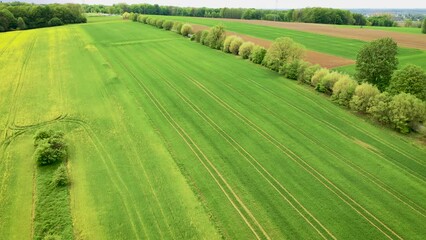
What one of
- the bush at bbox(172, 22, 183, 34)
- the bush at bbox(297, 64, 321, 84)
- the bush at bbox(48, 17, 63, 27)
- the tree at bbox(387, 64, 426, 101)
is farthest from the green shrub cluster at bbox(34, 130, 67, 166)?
the bush at bbox(48, 17, 63, 27)

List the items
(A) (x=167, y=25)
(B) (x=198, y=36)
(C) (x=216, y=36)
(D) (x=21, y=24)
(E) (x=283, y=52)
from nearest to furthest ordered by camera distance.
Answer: (E) (x=283, y=52) < (C) (x=216, y=36) < (B) (x=198, y=36) < (A) (x=167, y=25) < (D) (x=21, y=24)

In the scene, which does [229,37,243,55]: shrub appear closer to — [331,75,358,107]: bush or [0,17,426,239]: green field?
[0,17,426,239]: green field

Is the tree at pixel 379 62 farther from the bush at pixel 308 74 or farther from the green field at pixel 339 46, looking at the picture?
the green field at pixel 339 46

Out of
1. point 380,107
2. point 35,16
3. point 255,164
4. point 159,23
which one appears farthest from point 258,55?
point 35,16

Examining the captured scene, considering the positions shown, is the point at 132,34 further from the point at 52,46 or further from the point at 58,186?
the point at 58,186

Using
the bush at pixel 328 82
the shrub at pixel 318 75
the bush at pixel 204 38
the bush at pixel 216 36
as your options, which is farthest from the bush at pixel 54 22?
the bush at pixel 328 82

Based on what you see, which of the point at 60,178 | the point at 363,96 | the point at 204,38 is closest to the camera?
the point at 60,178

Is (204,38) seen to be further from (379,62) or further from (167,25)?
(379,62)
